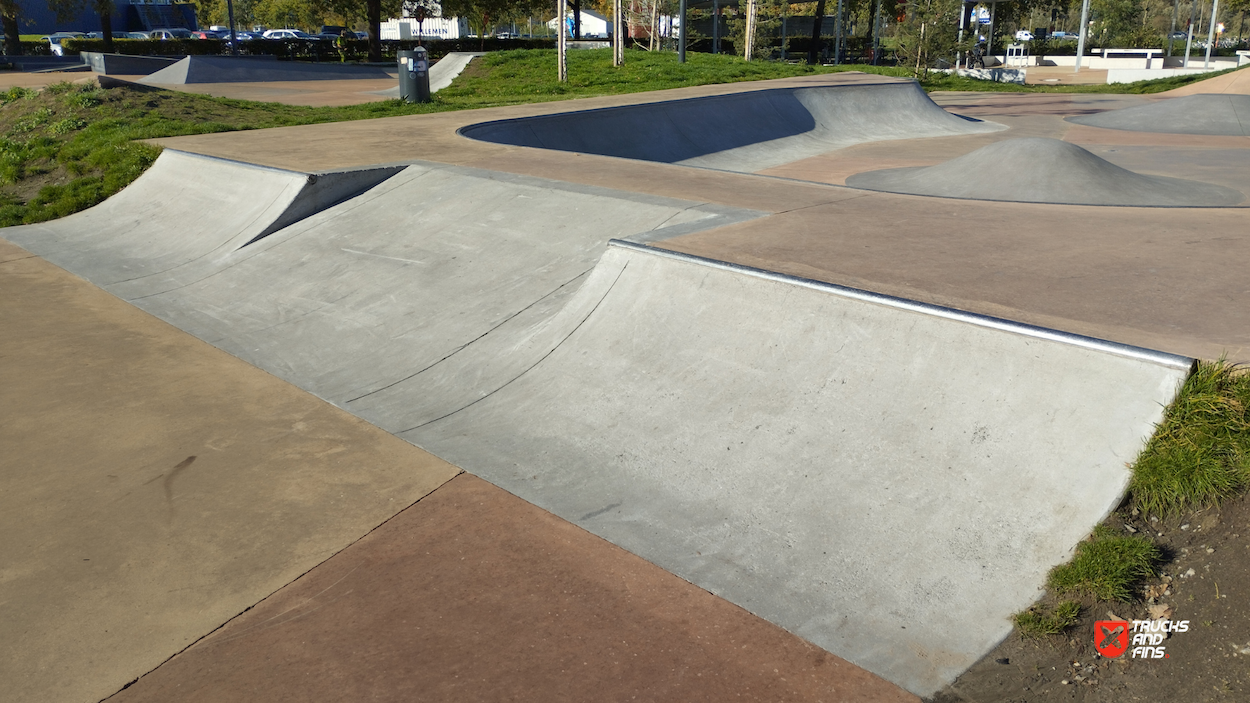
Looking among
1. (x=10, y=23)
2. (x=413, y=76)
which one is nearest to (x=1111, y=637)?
(x=413, y=76)

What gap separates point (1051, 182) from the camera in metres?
9.52

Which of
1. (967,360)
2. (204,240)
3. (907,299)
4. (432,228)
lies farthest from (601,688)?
(204,240)

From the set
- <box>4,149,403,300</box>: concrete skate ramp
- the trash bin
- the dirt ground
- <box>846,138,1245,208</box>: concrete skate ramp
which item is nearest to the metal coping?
<box>4,149,403,300</box>: concrete skate ramp

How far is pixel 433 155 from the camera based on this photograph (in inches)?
437

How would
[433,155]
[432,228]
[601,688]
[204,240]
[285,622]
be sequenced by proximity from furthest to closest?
[433,155] < [204,240] < [432,228] < [285,622] < [601,688]

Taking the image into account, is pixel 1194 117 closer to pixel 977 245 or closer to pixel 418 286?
pixel 977 245

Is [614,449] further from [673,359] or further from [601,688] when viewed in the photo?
[601,688]

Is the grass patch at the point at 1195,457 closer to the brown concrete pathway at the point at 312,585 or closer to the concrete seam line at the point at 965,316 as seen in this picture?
the concrete seam line at the point at 965,316

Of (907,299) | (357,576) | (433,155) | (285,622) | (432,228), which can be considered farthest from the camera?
(433,155)

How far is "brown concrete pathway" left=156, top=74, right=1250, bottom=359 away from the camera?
4.79m

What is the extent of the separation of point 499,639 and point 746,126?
1552 cm

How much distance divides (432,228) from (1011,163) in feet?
21.8

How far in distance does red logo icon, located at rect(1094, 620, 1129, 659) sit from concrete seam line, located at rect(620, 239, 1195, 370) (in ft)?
3.84

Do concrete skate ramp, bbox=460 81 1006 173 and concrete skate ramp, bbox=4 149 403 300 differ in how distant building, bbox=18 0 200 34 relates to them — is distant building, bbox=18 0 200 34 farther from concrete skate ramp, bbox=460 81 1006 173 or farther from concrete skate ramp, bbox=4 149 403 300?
concrete skate ramp, bbox=4 149 403 300
